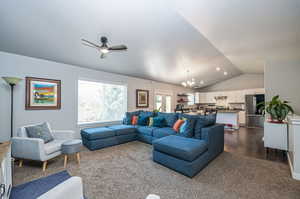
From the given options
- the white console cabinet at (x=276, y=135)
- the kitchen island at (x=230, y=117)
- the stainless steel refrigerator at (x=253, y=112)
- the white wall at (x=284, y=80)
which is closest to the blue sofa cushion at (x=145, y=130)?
the white console cabinet at (x=276, y=135)

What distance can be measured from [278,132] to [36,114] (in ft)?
20.1

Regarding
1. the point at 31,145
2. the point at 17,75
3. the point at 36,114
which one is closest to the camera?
the point at 31,145

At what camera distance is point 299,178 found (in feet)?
7.22

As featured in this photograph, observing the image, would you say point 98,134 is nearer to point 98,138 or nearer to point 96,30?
point 98,138

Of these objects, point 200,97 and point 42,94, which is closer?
point 42,94

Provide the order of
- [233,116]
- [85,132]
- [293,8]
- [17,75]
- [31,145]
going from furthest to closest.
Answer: [233,116]
[85,132]
[17,75]
[31,145]
[293,8]

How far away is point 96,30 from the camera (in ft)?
9.01

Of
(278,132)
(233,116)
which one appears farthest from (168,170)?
(233,116)

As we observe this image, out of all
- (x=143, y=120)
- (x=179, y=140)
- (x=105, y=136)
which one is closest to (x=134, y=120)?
(x=143, y=120)

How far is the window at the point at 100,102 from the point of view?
175 inches

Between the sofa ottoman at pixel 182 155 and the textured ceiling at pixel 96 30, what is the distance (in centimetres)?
249

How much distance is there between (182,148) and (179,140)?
1.48 feet

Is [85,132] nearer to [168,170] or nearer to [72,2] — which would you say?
[168,170]

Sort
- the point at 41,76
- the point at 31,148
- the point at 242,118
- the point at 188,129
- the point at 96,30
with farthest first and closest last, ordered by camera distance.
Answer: the point at 242,118, the point at 41,76, the point at 188,129, the point at 96,30, the point at 31,148
